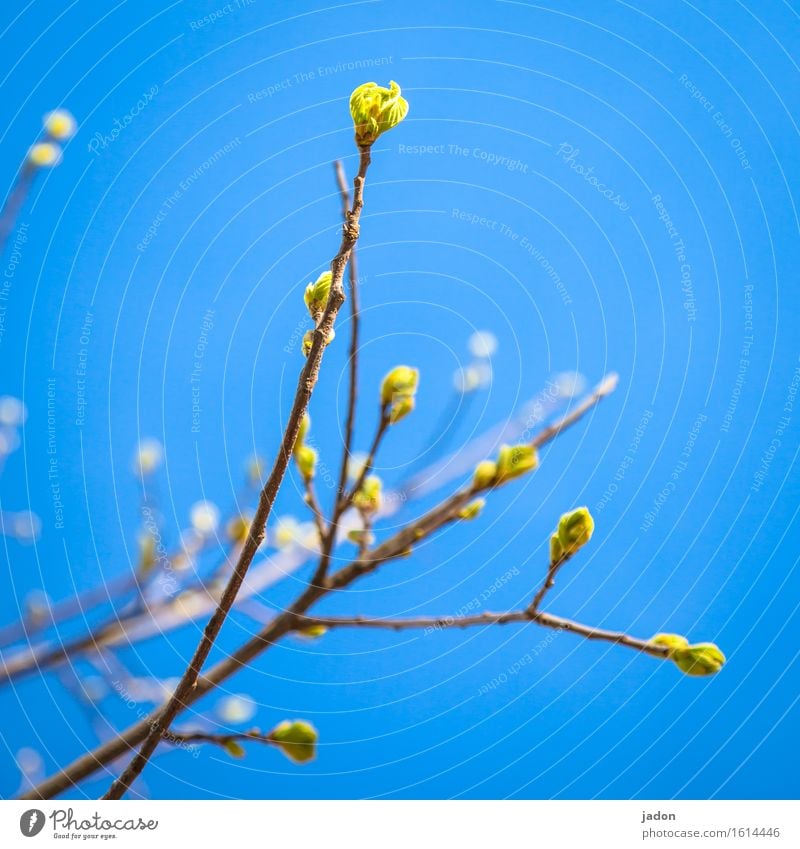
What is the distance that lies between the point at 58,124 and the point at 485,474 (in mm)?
656

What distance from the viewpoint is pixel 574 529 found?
0.76m

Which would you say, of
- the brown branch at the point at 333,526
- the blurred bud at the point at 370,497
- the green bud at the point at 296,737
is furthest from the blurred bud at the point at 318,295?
the green bud at the point at 296,737

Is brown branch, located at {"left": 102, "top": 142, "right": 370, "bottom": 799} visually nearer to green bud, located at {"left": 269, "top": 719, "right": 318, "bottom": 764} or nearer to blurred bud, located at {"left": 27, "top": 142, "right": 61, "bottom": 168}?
green bud, located at {"left": 269, "top": 719, "right": 318, "bottom": 764}

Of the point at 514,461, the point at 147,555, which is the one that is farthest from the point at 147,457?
the point at 514,461

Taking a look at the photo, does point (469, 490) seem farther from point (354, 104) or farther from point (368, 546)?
point (354, 104)

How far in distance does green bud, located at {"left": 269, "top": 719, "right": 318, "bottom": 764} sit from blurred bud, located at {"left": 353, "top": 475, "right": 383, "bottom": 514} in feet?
0.76

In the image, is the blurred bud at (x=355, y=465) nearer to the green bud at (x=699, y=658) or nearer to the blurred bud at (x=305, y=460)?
the blurred bud at (x=305, y=460)

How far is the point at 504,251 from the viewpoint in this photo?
43.2 inches

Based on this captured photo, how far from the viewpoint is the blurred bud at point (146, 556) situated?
3.11 feet

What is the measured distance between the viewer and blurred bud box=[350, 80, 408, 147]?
2.15 ft

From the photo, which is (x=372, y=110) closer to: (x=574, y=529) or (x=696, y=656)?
(x=574, y=529)

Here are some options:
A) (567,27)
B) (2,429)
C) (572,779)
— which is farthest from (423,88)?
(572,779)

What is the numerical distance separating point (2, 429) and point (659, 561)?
836mm

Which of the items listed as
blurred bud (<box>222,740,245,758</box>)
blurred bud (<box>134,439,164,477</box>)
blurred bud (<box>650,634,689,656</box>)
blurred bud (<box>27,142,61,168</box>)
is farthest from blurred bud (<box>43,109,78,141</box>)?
blurred bud (<box>650,634,689,656</box>)
